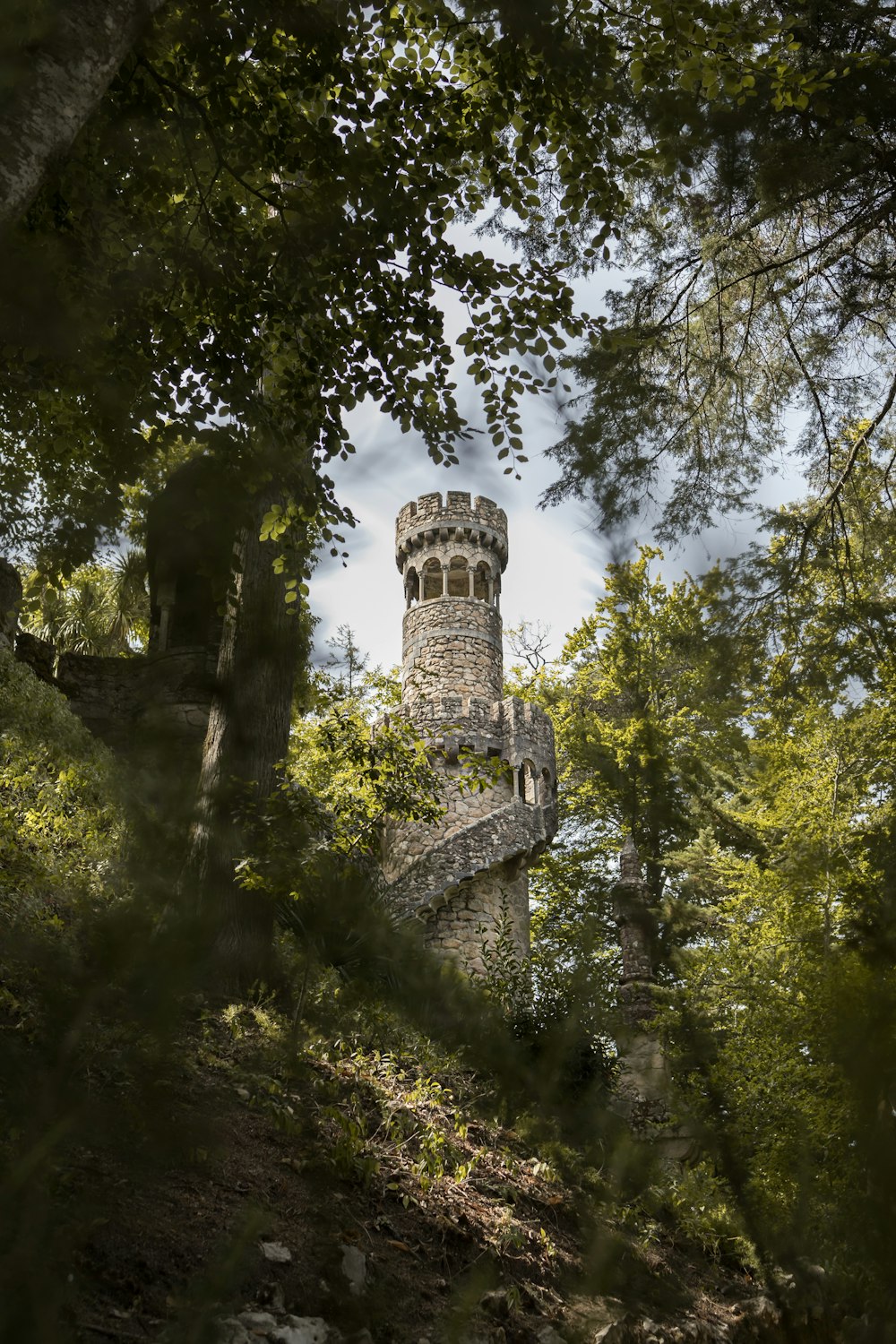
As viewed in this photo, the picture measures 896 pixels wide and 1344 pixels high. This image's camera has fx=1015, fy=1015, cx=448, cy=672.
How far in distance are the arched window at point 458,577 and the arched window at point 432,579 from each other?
278 mm

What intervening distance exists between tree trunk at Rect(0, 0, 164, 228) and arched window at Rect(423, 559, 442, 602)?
19.5m

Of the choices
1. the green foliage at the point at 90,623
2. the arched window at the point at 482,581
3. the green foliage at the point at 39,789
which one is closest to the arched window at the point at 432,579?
A: the arched window at the point at 482,581

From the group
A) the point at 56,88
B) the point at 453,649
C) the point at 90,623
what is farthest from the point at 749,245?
the point at 453,649

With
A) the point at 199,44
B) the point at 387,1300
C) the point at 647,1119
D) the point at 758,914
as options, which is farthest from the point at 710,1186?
the point at 758,914

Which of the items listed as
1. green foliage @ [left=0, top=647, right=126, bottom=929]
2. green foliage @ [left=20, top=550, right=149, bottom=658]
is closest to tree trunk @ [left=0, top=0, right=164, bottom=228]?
green foliage @ [left=0, top=647, right=126, bottom=929]

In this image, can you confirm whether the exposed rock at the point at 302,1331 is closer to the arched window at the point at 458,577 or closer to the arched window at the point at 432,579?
the arched window at the point at 458,577

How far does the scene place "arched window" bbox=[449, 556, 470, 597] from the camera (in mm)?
22844

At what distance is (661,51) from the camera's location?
477cm

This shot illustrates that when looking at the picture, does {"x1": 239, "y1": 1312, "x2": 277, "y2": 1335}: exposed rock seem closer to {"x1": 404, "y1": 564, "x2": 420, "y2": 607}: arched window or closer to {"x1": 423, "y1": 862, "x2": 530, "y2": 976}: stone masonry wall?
{"x1": 423, "y1": 862, "x2": 530, "y2": 976}: stone masonry wall

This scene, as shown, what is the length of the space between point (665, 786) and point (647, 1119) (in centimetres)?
63

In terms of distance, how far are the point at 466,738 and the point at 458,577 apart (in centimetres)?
528

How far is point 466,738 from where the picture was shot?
18891 millimetres

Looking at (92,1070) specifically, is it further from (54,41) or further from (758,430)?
(758,430)

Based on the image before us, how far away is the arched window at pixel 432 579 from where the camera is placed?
23000 millimetres
